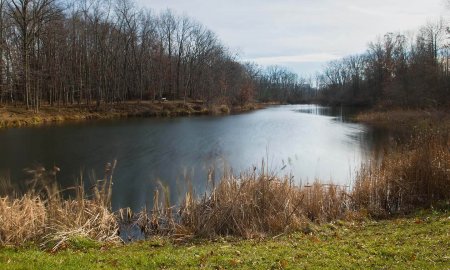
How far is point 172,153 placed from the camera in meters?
21.6

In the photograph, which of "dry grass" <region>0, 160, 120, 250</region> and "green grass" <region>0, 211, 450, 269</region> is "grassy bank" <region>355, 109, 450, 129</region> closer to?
"green grass" <region>0, 211, 450, 269</region>

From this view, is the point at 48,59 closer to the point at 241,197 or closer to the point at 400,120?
the point at 400,120

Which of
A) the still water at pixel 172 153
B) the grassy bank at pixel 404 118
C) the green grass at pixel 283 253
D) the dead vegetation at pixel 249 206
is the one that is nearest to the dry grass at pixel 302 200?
the dead vegetation at pixel 249 206

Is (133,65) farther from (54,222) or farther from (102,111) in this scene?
(54,222)

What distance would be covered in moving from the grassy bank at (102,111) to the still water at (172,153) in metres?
3.84

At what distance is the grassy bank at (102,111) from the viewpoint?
35525mm

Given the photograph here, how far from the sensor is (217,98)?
63.6 m

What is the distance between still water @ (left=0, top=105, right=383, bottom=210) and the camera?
15117 millimetres

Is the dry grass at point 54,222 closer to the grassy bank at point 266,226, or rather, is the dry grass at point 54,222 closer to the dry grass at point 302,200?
the grassy bank at point 266,226

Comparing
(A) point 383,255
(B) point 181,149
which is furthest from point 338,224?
(B) point 181,149

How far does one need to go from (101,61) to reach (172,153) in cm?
3503

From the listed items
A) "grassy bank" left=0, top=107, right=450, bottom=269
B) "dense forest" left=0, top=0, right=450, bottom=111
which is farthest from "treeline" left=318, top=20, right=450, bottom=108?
"grassy bank" left=0, top=107, right=450, bottom=269

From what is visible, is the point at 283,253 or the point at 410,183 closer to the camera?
the point at 283,253

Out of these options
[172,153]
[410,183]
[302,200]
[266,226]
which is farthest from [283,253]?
[172,153]
